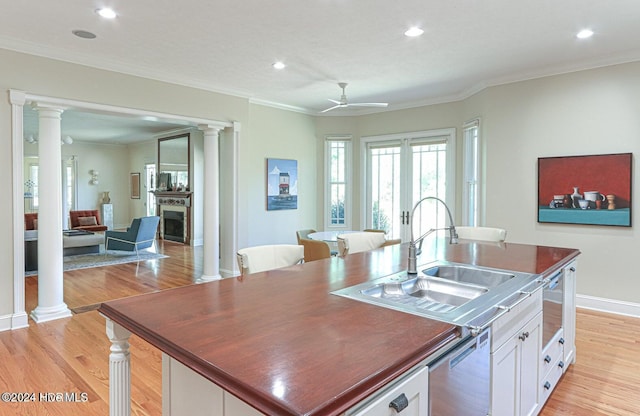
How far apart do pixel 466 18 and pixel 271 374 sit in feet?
10.6

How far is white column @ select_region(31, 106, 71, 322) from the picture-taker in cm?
395

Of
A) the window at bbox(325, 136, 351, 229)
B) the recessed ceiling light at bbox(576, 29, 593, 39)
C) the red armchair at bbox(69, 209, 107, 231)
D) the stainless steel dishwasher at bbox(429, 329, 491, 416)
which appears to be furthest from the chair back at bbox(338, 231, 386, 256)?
the red armchair at bbox(69, 209, 107, 231)

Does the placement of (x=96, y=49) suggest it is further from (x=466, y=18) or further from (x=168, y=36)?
(x=466, y=18)

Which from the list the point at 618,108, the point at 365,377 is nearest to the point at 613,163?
the point at 618,108

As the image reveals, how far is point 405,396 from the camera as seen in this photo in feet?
3.65

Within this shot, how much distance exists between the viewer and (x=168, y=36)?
11.7 ft

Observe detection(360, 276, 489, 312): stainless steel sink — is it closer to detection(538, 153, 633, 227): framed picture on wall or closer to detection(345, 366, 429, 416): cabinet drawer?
detection(345, 366, 429, 416): cabinet drawer

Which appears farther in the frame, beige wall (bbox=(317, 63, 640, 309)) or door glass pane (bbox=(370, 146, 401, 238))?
door glass pane (bbox=(370, 146, 401, 238))

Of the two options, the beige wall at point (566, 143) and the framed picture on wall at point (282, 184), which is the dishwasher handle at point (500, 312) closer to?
the beige wall at point (566, 143)

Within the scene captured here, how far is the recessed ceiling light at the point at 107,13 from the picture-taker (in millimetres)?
3027

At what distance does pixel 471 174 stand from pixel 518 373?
13.4 ft

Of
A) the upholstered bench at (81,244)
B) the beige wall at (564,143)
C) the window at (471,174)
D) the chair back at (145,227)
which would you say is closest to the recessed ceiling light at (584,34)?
the beige wall at (564,143)

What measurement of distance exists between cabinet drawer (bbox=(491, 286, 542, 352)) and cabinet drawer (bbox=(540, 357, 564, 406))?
50 cm

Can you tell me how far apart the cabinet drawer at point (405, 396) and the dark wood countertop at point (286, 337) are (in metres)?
0.04
